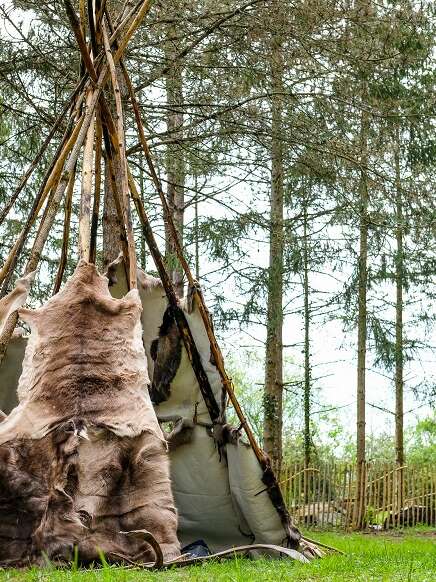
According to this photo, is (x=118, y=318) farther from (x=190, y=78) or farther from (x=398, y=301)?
(x=398, y=301)

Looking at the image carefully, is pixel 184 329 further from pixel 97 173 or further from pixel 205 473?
pixel 97 173

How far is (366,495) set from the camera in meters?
16.5

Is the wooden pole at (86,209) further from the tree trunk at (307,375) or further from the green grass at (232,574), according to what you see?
the tree trunk at (307,375)

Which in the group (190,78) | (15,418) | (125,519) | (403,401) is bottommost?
(125,519)

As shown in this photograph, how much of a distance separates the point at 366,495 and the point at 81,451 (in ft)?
45.3

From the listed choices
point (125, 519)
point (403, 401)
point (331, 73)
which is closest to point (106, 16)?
point (125, 519)

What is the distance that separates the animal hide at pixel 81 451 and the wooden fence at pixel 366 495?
12.9 meters

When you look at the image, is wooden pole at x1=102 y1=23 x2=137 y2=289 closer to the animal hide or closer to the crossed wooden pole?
the crossed wooden pole

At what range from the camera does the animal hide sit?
350cm

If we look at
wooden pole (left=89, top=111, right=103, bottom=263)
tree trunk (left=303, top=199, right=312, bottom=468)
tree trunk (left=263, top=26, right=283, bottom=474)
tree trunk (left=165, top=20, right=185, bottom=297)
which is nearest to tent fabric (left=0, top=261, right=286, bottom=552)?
wooden pole (left=89, top=111, right=103, bottom=263)

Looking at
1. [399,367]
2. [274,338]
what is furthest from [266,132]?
[399,367]

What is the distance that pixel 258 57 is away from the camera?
8.89 m

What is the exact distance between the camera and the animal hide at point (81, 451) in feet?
11.5

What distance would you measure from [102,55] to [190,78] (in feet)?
13.6
